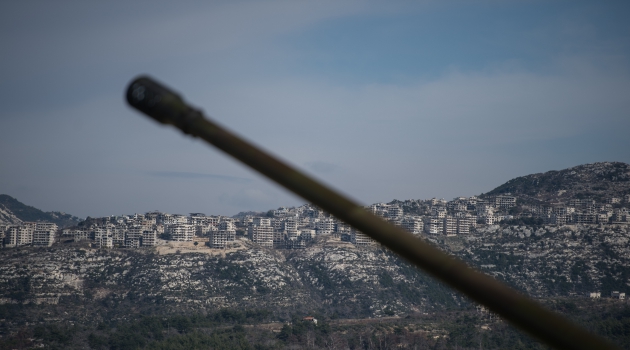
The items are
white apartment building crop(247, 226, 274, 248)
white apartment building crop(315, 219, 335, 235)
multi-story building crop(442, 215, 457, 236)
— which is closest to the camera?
multi-story building crop(442, 215, 457, 236)

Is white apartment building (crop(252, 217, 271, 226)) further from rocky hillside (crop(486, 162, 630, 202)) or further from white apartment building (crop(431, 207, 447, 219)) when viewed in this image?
rocky hillside (crop(486, 162, 630, 202))

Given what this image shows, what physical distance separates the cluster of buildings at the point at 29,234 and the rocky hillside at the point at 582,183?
119 metres

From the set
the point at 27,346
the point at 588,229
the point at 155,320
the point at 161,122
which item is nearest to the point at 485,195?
the point at 588,229

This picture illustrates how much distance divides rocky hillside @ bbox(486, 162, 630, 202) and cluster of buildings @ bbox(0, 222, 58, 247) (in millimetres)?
118903

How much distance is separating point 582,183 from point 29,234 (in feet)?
445

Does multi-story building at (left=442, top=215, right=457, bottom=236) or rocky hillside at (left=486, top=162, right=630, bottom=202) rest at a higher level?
rocky hillside at (left=486, top=162, right=630, bottom=202)

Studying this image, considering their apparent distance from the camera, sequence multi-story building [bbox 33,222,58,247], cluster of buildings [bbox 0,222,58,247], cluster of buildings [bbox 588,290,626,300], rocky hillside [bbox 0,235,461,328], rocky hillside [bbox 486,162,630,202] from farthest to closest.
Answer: rocky hillside [bbox 486,162,630,202], cluster of buildings [bbox 0,222,58,247], multi-story building [bbox 33,222,58,247], rocky hillside [bbox 0,235,461,328], cluster of buildings [bbox 588,290,626,300]

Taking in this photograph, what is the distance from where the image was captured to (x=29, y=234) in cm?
14738

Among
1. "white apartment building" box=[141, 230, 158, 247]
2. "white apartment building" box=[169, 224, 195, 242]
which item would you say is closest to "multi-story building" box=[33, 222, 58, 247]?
"white apartment building" box=[141, 230, 158, 247]

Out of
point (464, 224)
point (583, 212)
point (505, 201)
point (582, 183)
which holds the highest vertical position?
point (582, 183)

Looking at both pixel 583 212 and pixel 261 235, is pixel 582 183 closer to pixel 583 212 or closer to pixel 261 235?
pixel 583 212

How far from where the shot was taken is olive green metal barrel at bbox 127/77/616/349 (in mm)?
2562

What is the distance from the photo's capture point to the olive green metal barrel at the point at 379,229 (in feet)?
8.41

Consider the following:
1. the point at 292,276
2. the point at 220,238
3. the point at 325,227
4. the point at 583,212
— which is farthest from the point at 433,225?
the point at 220,238
